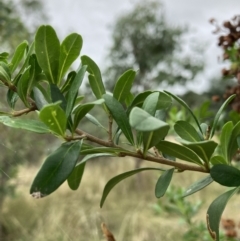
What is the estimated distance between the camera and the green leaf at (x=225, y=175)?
31 cm

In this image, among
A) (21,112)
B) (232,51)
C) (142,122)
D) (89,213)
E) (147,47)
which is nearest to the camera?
(142,122)

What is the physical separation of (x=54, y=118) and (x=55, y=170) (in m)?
0.03

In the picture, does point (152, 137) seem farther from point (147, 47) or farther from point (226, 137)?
point (147, 47)

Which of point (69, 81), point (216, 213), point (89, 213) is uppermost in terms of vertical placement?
point (69, 81)

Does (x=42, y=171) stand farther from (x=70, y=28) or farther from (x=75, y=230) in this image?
(x=70, y=28)

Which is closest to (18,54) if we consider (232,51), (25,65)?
(25,65)

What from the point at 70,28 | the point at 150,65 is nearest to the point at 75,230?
the point at 70,28

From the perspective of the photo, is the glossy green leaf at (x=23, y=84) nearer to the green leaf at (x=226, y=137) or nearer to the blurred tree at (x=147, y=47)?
the green leaf at (x=226, y=137)

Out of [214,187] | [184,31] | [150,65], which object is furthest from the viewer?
[184,31]

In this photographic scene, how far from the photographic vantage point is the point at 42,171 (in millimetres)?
257

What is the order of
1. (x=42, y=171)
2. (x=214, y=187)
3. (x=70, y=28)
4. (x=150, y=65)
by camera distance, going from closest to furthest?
(x=42, y=171) < (x=214, y=187) < (x=70, y=28) < (x=150, y=65)

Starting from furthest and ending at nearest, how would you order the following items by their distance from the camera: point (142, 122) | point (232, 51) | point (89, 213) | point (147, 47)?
point (147, 47)
point (89, 213)
point (232, 51)
point (142, 122)

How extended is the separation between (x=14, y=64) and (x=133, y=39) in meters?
6.52

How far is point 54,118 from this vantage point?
265mm
